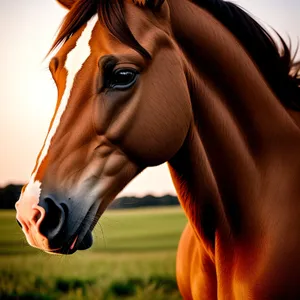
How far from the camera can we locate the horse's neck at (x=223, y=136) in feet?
3.79

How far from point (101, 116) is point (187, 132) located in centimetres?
21

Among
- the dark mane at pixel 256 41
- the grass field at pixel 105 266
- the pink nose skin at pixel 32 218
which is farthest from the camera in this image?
the grass field at pixel 105 266

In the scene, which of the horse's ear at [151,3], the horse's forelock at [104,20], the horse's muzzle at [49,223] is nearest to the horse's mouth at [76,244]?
the horse's muzzle at [49,223]

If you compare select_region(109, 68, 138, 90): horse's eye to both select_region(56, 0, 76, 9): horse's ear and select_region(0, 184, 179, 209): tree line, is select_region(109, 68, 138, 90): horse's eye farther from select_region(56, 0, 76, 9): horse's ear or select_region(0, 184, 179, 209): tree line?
select_region(0, 184, 179, 209): tree line

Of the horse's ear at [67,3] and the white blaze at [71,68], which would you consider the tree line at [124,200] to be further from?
the white blaze at [71,68]

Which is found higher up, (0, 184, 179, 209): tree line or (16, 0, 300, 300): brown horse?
(16, 0, 300, 300): brown horse

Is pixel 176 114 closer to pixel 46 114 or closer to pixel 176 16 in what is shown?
pixel 176 16

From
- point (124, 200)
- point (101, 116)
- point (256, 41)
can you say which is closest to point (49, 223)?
point (101, 116)

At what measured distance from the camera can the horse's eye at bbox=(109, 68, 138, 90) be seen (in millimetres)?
1062

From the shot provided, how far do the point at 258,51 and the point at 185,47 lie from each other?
208 mm

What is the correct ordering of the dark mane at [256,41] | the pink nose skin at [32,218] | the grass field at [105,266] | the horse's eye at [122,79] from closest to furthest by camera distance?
1. the pink nose skin at [32,218]
2. the horse's eye at [122,79]
3. the dark mane at [256,41]
4. the grass field at [105,266]

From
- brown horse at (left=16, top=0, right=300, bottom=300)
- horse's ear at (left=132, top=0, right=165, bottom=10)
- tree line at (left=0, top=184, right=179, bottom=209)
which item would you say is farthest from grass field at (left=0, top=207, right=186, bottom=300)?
horse's ear at (left=132, top=0, right=165, bottom=10)

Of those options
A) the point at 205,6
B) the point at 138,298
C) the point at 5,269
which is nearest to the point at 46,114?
the point at 5,269

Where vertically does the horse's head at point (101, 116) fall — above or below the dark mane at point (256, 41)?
below
